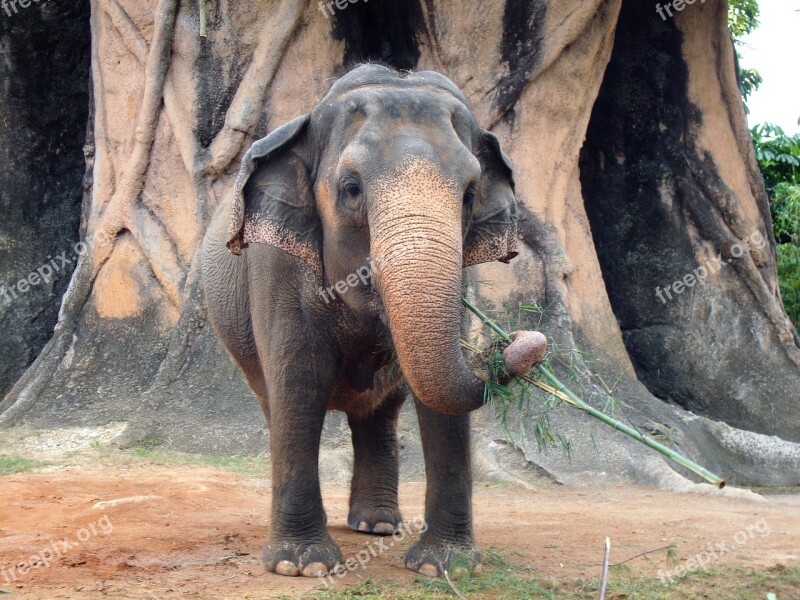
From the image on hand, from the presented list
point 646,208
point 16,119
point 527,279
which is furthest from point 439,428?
point 16,119

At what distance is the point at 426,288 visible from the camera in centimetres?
395

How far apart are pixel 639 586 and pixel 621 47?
7342 millimetres

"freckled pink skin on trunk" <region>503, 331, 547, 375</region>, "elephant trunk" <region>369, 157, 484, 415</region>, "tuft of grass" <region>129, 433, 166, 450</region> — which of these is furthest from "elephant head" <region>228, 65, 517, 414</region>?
"tuft of grass" <region>129, 433, 166, 450</region>

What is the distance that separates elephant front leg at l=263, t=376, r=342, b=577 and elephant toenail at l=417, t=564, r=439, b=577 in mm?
393

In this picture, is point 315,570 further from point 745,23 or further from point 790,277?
point 745,23

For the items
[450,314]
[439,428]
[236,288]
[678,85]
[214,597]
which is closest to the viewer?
[450,314]

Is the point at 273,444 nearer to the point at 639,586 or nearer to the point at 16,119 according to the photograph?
the point at 639,586

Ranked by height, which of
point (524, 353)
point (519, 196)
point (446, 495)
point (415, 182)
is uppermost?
point (519, 196)

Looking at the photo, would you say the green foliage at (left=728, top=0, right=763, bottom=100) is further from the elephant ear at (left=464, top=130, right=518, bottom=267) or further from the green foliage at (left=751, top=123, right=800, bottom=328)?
the elephant ear at (left=464, top=130, right=518, bottom=267)

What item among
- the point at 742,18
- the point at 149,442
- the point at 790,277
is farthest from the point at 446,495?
the point at 742,18

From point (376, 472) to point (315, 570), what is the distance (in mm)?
1445

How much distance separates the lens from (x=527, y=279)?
29.8 feet

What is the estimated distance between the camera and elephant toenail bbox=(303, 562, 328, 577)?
4.78 meters

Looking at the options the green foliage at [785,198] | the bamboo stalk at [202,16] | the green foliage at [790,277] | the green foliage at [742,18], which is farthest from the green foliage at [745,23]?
the bamboo stalk at [202,16]
